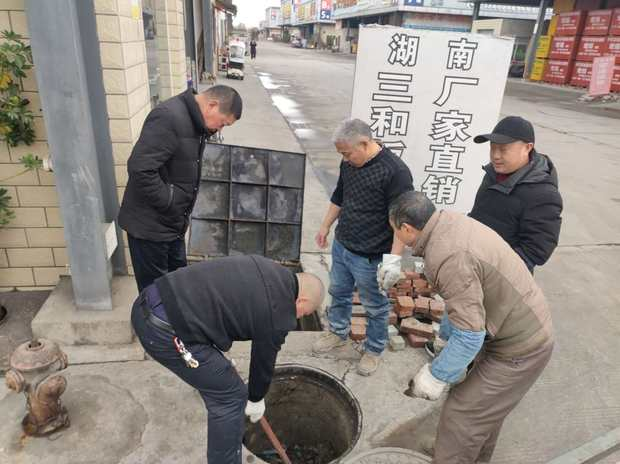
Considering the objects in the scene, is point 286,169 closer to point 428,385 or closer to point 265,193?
point 265,193

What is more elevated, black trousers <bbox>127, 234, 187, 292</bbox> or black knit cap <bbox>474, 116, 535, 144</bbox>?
black knit cap <bbox>474, 116, 535, 144</bbox>

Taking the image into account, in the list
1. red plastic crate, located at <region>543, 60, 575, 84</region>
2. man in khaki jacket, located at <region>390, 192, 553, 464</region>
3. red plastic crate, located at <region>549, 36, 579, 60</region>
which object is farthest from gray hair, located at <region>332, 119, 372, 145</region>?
red plastic crate, located at <region>543, 60, 575, 84</region>

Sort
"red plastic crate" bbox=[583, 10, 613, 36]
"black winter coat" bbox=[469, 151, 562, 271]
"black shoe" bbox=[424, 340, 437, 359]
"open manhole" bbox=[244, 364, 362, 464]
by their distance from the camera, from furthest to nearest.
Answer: "red plastic crate" bbox=[583, 10, 613, 36] < "black shoe" bbox=[424, 340, 437, 359] < "open manhole" bbox=[244, 364, 362, 464] < "black winter coat" bbox=[469, 151, 562, 271]

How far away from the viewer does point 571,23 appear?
26.2 m

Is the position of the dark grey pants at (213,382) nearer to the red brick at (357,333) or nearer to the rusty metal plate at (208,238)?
the red brick at (357,333)

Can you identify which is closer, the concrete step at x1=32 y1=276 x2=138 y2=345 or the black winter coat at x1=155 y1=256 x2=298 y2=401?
the black winter coat at x1=155 y1=256 x2=298 y2=401

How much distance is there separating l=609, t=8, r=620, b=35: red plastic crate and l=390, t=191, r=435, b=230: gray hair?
89.8 feet

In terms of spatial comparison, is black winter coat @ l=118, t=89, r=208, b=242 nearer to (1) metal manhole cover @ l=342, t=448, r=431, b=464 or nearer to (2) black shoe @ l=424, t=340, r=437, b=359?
(1) metal manhole cover @ l=342, t=448, r=431, b=464

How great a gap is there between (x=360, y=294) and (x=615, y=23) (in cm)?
2744

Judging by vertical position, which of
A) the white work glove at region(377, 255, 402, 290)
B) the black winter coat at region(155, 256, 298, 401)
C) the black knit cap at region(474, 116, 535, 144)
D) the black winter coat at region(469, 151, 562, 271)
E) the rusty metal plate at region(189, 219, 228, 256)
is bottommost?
the rusty metal plate at region(189, 219, 228, 256)

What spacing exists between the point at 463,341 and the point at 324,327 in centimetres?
211

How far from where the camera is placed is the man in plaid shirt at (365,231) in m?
2.96

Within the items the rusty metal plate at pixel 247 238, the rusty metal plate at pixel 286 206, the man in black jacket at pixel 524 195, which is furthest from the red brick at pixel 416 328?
the rusty metal plate at pixel 247 238

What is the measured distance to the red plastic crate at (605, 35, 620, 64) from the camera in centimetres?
2266
